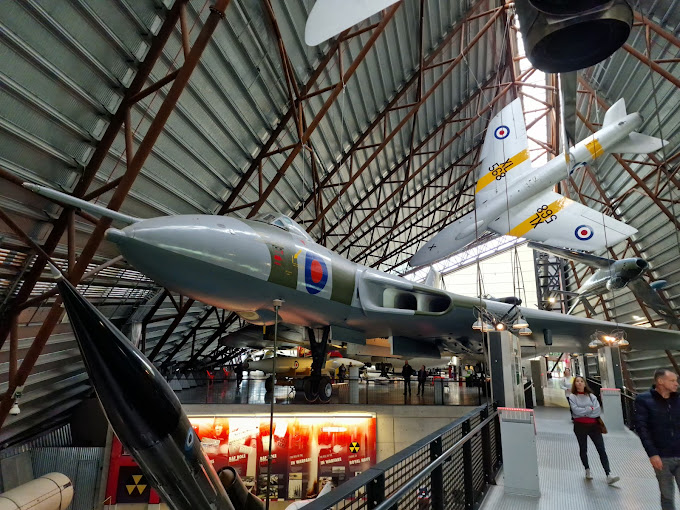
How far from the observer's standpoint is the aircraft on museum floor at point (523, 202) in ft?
40.8

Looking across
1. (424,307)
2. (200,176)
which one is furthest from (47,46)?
(424,307)

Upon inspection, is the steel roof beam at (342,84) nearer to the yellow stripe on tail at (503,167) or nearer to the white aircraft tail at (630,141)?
the yellow stripe on tail at (503,167)

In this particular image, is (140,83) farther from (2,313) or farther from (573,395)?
(573,395)

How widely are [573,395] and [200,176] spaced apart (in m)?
8.85

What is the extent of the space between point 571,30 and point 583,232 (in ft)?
48.7

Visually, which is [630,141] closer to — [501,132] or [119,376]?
[501,132]

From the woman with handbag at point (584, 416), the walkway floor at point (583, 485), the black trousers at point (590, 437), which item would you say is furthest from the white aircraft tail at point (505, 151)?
the black trousers at point (590, 437)

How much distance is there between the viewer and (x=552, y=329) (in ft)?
35.4

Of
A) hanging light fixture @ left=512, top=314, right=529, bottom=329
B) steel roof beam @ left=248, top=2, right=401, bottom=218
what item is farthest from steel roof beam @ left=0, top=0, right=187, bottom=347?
hanging light fixture @ left=512, top=314, right=529, bottom=329

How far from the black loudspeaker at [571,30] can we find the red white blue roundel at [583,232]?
48.2 ft

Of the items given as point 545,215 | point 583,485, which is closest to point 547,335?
point 545,215

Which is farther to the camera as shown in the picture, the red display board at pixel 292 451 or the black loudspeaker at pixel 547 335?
the red display board at pixel 292 451

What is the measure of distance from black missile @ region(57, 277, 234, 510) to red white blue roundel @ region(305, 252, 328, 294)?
5.19 meters

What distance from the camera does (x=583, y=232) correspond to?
564 inches
